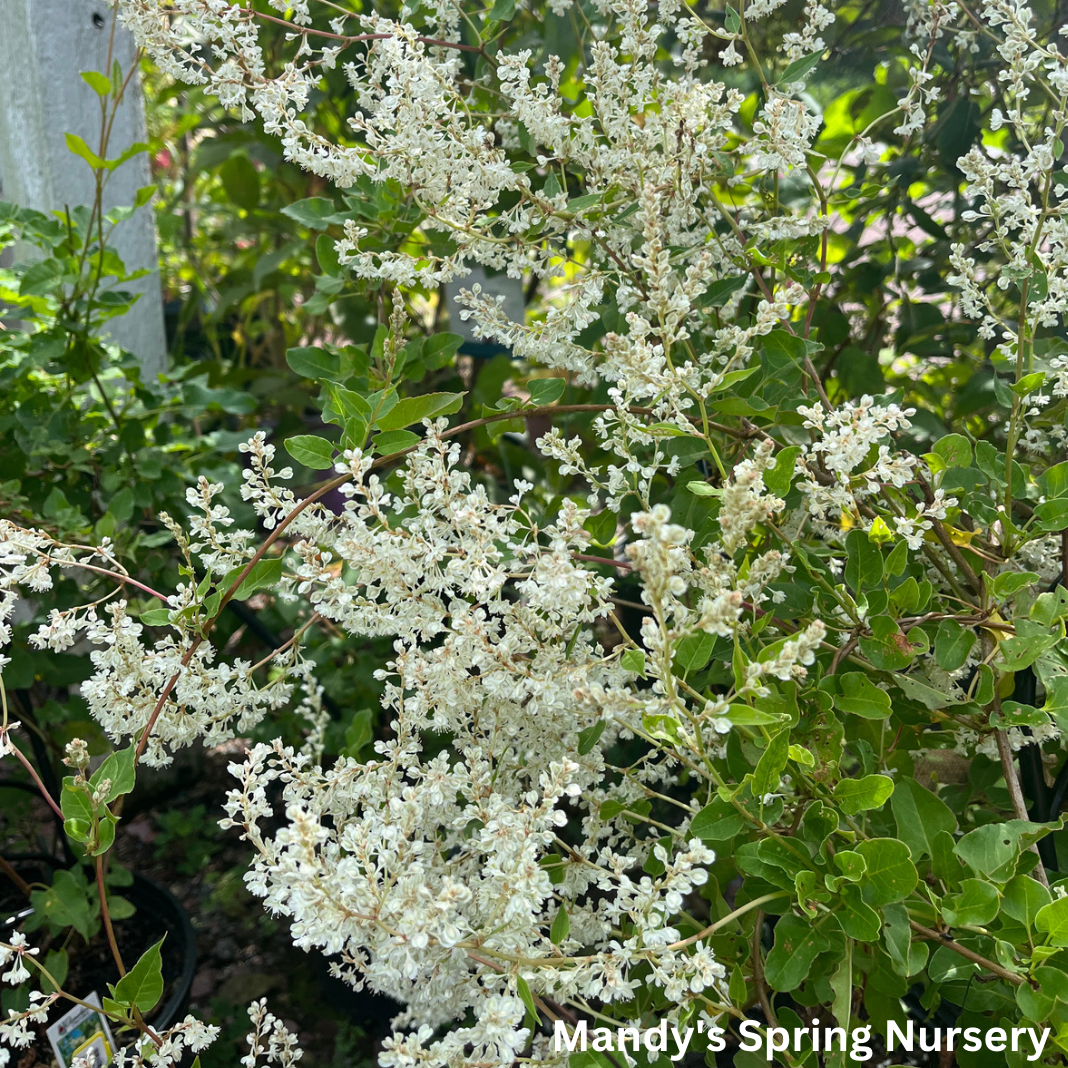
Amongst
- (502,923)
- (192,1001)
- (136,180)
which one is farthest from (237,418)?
(502,923)

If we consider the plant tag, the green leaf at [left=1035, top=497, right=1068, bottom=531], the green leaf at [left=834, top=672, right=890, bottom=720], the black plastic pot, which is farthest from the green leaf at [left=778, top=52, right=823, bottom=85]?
the black plastic pot

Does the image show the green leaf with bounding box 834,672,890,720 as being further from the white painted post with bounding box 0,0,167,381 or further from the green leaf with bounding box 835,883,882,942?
the white painted post with bounding box 0,0,167,381

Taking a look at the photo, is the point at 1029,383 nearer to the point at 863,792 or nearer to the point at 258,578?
the point at 863,792

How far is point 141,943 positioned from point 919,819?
127 centimetres

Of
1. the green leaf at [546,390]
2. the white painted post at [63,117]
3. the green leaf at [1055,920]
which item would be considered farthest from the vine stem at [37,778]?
the white painted post at [63,117]

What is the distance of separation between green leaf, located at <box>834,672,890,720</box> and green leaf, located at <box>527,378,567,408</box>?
37 centimetres

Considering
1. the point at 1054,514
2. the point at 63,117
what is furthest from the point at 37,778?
the point at 63,117

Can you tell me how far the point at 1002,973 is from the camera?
660 mm

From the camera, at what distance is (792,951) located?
70 cm

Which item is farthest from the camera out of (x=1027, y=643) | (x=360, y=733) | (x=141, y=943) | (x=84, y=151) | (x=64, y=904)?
(x=141, y=943)

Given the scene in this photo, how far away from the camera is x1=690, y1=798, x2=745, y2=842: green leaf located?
70 centimetres

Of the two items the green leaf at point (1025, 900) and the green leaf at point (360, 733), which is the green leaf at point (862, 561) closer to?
the green leaf at point (1025, 900)

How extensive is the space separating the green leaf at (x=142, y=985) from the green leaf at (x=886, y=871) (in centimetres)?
56

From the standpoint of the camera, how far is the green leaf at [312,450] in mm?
838
